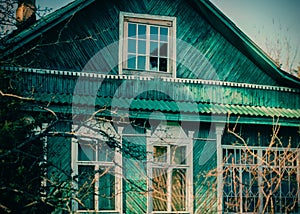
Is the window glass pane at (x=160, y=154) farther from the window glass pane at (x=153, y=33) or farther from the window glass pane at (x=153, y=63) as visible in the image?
the window glass pane at (x=153, y=33)

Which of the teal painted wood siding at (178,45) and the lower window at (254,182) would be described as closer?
the teal painted wood siding at (178,45)

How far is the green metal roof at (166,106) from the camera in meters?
12.1

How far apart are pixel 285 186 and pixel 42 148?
7.42 m

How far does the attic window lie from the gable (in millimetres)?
159

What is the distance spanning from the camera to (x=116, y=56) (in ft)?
43.8

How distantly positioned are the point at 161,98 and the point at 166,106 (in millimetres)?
441

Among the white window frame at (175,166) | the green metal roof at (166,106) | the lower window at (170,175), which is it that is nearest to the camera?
the green metal roof at (166,106)

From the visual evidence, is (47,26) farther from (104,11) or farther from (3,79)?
(3,79)

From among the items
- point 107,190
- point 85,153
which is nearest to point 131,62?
point 85,153

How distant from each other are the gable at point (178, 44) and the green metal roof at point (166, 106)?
0.90 metres

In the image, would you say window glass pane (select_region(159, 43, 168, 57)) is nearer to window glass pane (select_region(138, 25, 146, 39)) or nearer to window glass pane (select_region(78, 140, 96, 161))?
window glass pane (select_region(138, 25, 146, 39))

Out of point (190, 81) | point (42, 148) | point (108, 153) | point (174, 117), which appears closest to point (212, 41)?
point (190, 81)

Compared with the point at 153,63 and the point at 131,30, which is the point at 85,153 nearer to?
the point at 153,63

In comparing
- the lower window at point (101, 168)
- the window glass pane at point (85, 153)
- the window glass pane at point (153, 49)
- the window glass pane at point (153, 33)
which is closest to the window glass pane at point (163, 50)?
the window glass pane at point (153, 49)
